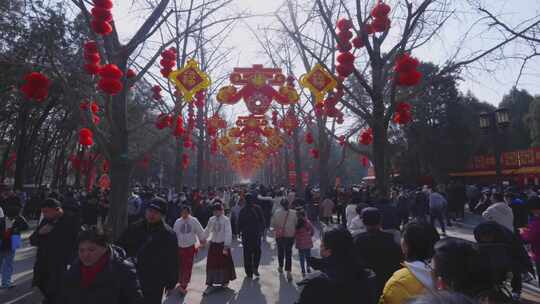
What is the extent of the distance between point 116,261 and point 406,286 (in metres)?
2.07

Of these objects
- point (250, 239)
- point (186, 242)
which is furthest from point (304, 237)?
point (186, 242)

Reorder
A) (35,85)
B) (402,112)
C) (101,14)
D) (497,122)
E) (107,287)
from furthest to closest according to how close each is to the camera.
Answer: (497,122) < (402,112) < (35,85) < (101,14) < (107,287)

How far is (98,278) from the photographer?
293 centimetres

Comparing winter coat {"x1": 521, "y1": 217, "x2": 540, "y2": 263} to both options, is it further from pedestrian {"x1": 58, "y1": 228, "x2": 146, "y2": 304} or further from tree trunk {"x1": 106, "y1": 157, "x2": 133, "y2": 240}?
tree trunk {"x1": 106, "y1": 157, "x2": 133, "y2": 240}

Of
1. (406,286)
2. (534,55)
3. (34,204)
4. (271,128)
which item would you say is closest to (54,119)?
(34,204)

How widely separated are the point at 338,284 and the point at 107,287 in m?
1.65

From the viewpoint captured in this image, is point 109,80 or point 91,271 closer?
point 91,271

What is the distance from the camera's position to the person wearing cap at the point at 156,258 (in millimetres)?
4711

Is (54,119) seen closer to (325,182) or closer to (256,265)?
(325,182)

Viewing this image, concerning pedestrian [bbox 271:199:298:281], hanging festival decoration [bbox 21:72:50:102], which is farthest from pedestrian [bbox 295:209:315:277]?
hanging festival decoration [bbox 21:72:50:102]

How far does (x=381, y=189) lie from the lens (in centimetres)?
915

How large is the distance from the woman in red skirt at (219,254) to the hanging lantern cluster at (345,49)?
149 inches

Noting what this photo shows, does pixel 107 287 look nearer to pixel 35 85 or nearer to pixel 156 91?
pixel 35 85

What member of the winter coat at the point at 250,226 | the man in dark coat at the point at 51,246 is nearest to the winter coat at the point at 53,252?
the man in dark coat at the point at 51,246
